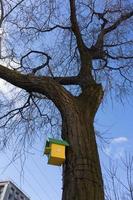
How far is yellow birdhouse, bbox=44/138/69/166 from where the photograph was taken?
3.15 m

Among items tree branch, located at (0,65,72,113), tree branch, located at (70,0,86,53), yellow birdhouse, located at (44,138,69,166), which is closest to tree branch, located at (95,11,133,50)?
tree branch, located at (70,0,86,53)

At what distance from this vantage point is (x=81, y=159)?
3.12m

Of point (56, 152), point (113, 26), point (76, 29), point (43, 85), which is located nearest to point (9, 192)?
point (113, 26)

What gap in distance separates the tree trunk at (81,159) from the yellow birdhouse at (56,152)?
0.20ft

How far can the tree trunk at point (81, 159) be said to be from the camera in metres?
2.91

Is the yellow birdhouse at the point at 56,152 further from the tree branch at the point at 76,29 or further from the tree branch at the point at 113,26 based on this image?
the tree branch at the point at 113,26

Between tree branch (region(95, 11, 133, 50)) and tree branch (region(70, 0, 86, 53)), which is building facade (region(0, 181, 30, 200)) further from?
tree branch (region(70, 0, 86, 53))

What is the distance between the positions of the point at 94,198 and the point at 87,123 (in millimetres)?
884

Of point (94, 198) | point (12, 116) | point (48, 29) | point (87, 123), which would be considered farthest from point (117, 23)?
point (94, 198)

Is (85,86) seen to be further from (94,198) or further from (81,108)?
(94,198)

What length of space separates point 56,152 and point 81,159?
228 millimetres

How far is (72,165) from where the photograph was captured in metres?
3.10

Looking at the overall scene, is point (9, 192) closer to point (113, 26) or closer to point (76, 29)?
point (113, 26)

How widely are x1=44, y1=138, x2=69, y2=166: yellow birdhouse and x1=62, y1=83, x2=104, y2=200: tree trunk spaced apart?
0.06 meters
